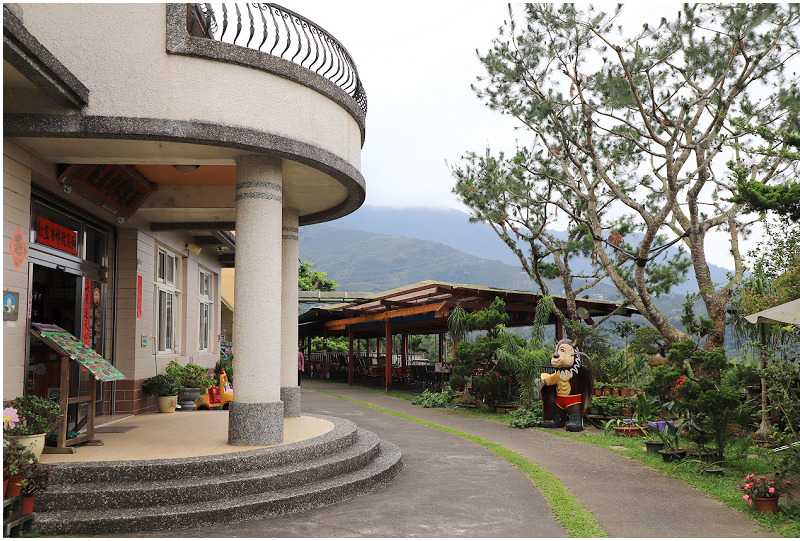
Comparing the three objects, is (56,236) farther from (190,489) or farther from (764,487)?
(764,487)

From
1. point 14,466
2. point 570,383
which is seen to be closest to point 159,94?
point 14,466

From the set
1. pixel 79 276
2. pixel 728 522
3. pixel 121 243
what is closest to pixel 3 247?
pixel 79 276

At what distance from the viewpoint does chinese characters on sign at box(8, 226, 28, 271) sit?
5.29m

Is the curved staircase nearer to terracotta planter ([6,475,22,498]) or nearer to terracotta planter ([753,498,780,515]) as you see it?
terracotta planter ([6,475,22,498])

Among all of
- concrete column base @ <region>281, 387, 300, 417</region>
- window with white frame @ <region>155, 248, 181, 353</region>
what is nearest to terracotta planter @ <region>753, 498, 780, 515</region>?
concrete column base @ <region>281, 387, 300, 417</region>

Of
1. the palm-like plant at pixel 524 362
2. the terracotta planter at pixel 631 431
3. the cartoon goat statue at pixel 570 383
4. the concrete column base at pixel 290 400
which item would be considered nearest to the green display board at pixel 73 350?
the concrete column base at pixel 290 400

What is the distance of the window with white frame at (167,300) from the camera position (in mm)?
9719

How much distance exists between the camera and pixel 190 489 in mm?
4789

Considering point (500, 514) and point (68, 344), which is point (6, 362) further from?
point (500, 514)

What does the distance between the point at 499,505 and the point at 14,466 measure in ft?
12.4

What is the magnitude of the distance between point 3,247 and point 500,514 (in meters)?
4.79

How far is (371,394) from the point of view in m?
17.5

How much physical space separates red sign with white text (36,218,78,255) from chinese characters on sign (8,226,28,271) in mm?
1028

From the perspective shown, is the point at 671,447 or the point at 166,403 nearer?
the point at 671,447
